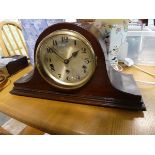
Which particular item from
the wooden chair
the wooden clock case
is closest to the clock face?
the wooden clock case

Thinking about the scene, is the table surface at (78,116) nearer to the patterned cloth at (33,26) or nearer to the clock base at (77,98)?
the clock base at (77,98)

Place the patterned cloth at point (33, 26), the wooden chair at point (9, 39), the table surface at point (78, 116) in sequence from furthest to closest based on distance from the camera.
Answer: the wooden chair at point (9, 39) → the patterned cloth at point (33, 26) → the table surface at point (78, 116)

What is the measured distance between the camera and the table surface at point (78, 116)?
0.49 metres

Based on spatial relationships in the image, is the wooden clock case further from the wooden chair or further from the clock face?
the wooden chair

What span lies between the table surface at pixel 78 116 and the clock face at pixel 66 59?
Result: 0.29 ft

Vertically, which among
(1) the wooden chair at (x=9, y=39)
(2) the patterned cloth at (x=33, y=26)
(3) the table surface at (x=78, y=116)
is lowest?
(3) the table surface at (x=78, y=116)

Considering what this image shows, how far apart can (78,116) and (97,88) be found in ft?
0.37

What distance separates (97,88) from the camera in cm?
56

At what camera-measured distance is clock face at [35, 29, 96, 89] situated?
53cm

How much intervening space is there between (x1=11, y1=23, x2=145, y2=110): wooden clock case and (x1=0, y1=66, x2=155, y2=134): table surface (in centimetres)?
2

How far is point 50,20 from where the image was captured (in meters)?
0.76

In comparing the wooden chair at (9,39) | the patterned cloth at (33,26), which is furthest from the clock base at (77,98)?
the wooden chair at (9,39)

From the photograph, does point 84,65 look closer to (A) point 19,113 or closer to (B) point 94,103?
(B) point 94,103
